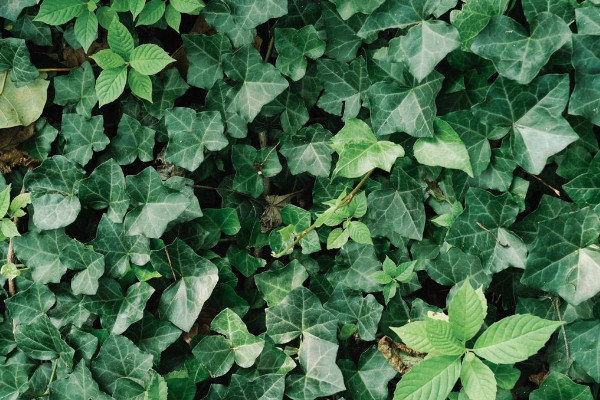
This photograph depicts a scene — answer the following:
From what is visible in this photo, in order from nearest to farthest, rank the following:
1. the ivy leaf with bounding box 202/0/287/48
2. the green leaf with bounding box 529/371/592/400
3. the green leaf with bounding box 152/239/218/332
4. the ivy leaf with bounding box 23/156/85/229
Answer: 1. the green leaf with bounding box 529/371/592/400
2. the ivy leaf with bounding box 202/0/287/48
3. the green leaf with bounding box 152/239/218/332
4. the ivy leaf with bounding box 23/156/85/229

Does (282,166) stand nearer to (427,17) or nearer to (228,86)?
(228,86)

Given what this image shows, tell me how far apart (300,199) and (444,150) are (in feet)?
1.84


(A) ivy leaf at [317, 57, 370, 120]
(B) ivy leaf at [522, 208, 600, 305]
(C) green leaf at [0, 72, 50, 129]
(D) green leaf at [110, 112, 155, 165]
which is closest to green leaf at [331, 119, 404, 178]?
(A) ivy leaf at [317, 57, 370, 120]

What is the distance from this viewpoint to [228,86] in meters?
1.78

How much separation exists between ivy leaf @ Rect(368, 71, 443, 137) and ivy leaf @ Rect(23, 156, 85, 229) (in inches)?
39.8

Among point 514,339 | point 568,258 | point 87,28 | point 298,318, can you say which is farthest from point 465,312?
point 87,28

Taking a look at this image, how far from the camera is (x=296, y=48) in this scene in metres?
1.71

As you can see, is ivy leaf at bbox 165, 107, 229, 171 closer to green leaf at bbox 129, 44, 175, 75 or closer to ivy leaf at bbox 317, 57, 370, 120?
green leaf at bbox 129, 44, 175, 75

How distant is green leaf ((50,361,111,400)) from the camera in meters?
1.71

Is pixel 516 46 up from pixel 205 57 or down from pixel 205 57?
up

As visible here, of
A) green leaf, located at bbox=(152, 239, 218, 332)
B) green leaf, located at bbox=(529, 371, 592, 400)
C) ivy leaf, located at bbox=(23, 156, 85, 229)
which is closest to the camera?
green leaf, located at bbox=(529, 371, 592, 400)

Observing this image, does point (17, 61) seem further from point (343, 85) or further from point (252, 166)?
point (343, 85)

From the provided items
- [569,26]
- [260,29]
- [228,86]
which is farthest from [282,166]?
[569,26]

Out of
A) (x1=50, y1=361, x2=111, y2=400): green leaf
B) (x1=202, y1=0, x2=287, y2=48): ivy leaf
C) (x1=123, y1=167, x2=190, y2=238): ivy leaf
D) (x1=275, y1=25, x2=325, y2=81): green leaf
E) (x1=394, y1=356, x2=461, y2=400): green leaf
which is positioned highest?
(x1=202, y1=0, x2=287, y2=48): ivy leaf
